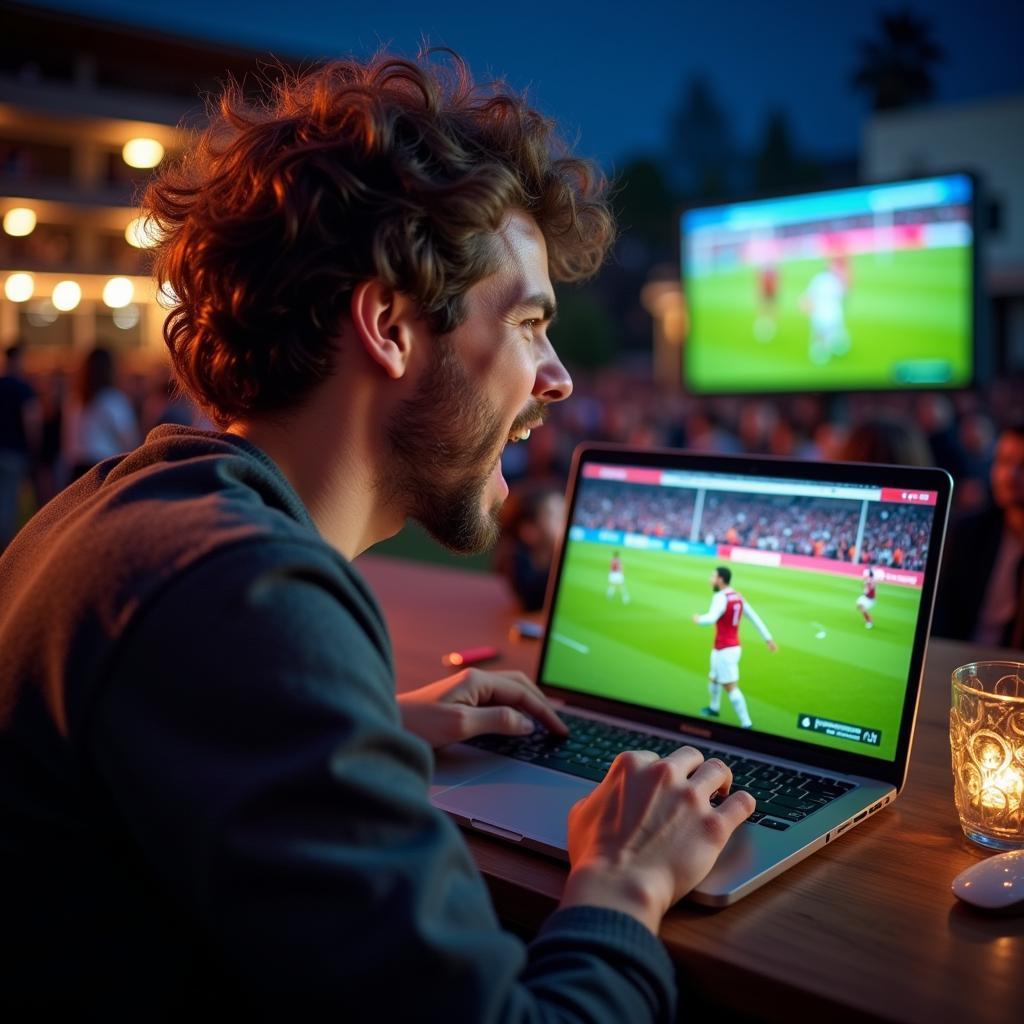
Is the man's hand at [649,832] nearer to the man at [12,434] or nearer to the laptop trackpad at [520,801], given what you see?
the laptop trackpad at [520,801]

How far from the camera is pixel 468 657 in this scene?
1592mm

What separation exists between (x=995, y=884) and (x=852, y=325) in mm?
1681

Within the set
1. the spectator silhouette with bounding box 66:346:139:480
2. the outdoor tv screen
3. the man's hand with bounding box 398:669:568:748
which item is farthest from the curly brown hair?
the spectator silhouette with bounding box 66:346:139:480

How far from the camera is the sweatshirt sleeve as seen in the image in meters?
0.57

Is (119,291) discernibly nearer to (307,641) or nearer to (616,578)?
(616,578)

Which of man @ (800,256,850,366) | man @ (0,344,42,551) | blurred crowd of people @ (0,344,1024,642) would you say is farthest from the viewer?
man @ (0,344,42,551)

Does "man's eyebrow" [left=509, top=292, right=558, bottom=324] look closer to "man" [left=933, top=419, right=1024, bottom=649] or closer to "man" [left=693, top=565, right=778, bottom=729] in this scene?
"man" [left=693, top=565, right=778, bottom=729]

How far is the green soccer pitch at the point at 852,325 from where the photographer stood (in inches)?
82.2

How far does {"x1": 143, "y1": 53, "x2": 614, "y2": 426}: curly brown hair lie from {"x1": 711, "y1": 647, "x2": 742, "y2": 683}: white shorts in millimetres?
550

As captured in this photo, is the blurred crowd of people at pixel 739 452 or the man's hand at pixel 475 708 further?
the blurred crowd of people at pixel 739 452

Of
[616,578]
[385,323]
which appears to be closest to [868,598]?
[616,578]

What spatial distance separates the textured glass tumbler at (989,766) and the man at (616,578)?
19.5 inches

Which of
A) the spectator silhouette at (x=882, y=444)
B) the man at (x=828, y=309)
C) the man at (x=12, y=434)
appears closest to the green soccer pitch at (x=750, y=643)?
the man at (x=828, y=309)

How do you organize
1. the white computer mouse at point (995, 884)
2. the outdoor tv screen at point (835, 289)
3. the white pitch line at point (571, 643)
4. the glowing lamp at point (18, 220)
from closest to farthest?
the white computer mouse at point (995, 884), the white pitch line at point (571, 643), the outdoor tv screen at point (835, 289), the glowing lamp at point (18, 220)
